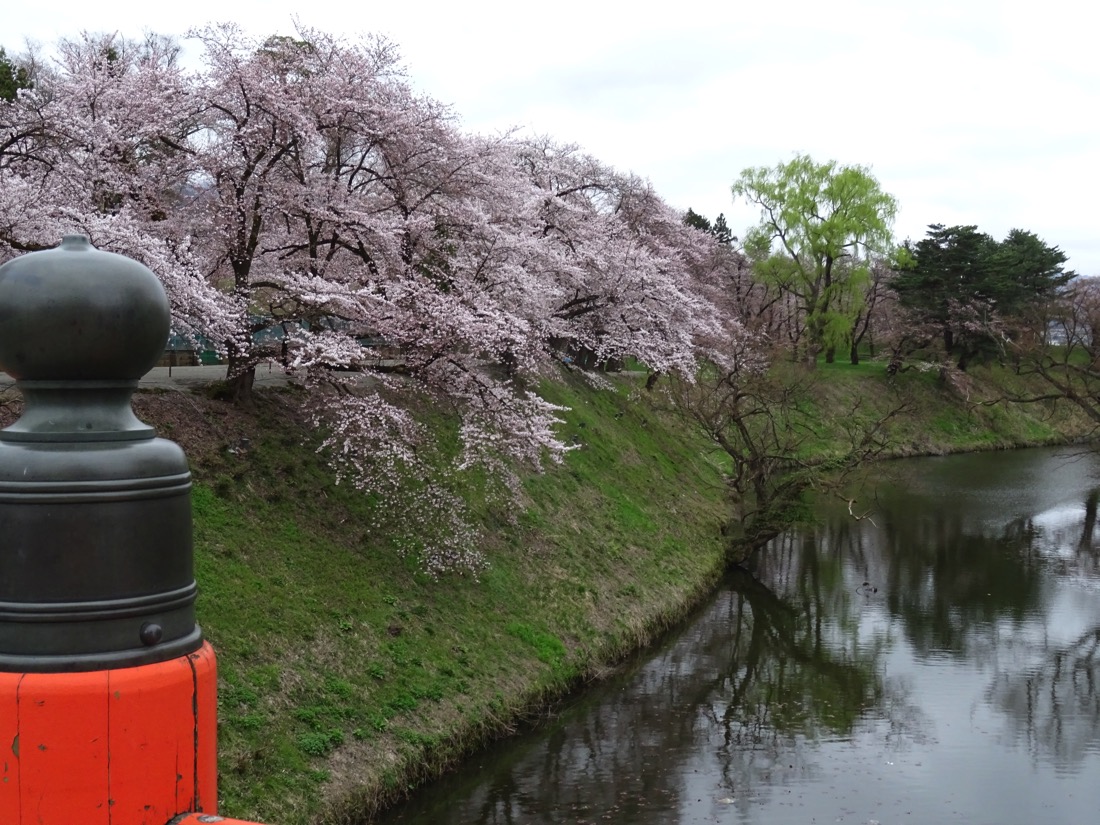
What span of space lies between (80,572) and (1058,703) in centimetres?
1502

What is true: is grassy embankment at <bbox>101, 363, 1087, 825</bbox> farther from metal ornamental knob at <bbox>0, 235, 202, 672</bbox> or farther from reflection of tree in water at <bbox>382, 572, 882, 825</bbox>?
metal ornamental knob at <bbox>0, 235, 202, 672</bbox>

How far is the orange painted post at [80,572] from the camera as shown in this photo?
1.49 m

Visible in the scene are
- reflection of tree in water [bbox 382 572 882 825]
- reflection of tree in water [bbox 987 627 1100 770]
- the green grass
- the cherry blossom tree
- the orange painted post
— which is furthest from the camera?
reflection of tree in water [bbox 987 627 1100 770]

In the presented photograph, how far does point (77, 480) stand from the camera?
4.95 ft

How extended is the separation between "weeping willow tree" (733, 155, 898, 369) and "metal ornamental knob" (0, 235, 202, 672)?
42.3 metres

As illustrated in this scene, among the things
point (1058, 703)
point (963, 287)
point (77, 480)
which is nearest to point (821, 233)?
point (963, 287)

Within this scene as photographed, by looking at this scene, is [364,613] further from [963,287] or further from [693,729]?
[963,287]

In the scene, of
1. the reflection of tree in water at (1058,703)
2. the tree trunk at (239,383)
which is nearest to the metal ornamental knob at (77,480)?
the tree trunk at (239,383)

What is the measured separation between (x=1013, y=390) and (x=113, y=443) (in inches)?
1967

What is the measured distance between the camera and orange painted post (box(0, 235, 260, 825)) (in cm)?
149

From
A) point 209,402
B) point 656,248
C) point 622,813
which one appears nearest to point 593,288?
point 656,248

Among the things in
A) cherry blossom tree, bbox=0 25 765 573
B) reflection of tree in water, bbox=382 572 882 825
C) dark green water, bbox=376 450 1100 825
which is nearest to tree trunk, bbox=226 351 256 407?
cherry blossom tree, bbox=0 25 765 573

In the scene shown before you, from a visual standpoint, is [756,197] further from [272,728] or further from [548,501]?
[272,728]

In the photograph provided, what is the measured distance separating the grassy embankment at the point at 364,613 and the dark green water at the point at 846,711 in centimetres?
56
